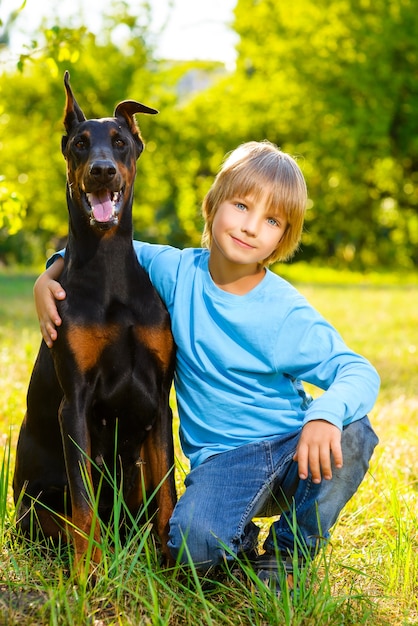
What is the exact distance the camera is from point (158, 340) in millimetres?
2629

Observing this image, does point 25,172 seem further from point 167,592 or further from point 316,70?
point 167,592

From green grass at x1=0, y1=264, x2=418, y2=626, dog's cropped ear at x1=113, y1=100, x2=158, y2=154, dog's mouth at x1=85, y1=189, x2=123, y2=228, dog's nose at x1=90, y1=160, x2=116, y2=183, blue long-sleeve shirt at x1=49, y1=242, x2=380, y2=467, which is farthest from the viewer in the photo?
dog's cropped ear at x1=113, y1=100, x2=158, y2=154

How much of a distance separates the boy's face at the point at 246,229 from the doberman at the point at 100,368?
1.00ft

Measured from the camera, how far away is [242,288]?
2879 millimetres

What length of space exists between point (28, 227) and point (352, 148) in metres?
8.81

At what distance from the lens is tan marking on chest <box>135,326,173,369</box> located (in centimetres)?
260

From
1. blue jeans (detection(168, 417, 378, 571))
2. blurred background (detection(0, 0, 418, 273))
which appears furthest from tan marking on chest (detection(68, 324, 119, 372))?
blurred background (detection(0, 0, 418, 273))

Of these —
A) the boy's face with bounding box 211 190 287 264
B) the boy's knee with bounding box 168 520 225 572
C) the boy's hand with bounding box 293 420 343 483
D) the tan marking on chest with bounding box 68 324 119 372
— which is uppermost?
the boy's face with bounding box 211 190 287 264

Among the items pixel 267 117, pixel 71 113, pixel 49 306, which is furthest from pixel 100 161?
pixel 267 117

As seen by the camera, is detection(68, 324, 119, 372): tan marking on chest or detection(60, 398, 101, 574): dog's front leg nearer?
detection(60, 398, 101, 574): dog's front leg

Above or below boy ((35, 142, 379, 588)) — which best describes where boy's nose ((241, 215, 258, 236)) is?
above

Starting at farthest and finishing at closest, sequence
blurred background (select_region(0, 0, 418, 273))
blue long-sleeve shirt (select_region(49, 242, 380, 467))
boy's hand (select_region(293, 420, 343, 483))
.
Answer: blurred background (select_region(0, 0, 418, 273)) < blue long-sleeve shirt (select_region(49, 242, 380, 467)) < boy's hand (select_region(293, 420, 343, 483))

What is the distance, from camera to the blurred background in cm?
1772

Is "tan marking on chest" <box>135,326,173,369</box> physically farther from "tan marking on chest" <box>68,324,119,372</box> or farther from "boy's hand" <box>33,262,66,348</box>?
"boy's hand" <box>33,262,66,348</box>
